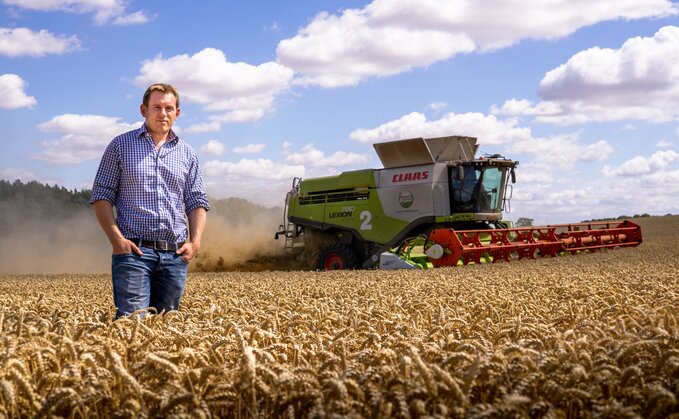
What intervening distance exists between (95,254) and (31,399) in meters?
27.5

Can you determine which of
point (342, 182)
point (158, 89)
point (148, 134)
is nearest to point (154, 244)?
point (148, 134)

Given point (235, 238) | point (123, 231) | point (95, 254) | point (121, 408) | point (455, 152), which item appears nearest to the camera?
point (121, 408)

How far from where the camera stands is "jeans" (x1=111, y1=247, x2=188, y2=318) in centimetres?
504

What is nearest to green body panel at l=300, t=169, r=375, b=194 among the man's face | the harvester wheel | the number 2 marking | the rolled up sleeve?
the number 2 marking

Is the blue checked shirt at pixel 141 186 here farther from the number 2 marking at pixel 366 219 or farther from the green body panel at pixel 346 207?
the number 2 marking at pixel 366 219

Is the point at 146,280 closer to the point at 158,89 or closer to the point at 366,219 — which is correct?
the point at 158,89

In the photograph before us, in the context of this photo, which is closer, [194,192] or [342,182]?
[194,192]

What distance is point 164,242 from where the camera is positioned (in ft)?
16.9

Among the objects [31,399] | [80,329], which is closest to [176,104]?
[80,329]

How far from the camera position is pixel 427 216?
18.2 metres

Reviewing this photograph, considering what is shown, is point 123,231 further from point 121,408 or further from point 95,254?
point 95,254

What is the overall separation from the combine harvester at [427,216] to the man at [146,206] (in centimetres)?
1168

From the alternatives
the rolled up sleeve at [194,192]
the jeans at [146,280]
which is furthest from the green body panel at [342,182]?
the jeans at [146,280]

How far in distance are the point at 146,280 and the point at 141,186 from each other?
70 centimetres
